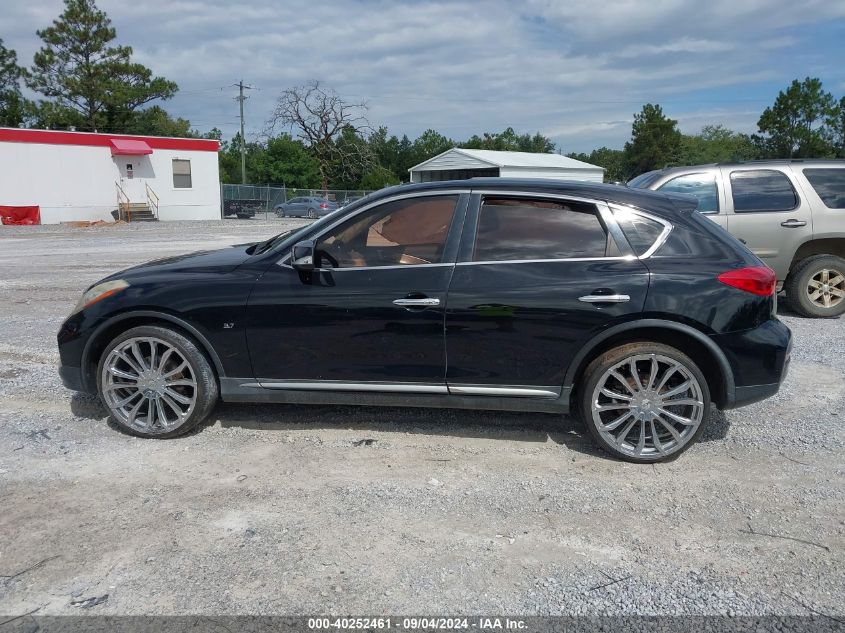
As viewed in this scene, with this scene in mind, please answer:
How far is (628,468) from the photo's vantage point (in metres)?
4.07

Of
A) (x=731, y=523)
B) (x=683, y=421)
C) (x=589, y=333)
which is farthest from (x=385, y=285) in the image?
(x=731, y=523)

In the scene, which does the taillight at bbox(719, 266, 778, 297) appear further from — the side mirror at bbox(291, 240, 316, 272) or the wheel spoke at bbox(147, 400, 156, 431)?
the wheel spoke at bbox(147, 400, 156, 431)

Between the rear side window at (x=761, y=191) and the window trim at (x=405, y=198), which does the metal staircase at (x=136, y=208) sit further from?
the window trim at (x=405, y=198)

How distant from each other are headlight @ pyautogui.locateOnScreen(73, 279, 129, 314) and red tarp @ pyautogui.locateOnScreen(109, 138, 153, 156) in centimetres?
3019

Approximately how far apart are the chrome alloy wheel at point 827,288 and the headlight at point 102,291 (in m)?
7.50

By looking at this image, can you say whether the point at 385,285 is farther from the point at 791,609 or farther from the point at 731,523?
the point at 791,609

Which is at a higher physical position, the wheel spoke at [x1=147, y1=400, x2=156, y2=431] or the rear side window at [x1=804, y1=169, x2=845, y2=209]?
the rear side window at [x1=804, y1=169, x2=845, y2=209]

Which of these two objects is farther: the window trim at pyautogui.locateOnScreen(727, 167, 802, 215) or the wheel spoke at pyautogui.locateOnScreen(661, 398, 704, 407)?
the window trim at pyautogui.locateOnScreen(727, 167, 802, 215)

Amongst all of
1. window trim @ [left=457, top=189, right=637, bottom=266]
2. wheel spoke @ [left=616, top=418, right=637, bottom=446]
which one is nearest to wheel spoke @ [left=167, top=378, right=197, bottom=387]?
window trim @ [left=457, top=189, right=637, bottom=266]

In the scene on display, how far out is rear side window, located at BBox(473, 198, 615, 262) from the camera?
414 centimetres

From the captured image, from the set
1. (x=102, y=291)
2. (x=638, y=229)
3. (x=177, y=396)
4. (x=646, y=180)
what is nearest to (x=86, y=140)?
(x=646, y=180)

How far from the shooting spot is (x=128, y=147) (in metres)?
31.6

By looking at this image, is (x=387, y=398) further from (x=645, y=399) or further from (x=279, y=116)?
(x=279, y=116)

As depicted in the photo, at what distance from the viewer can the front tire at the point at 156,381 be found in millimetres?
4348
